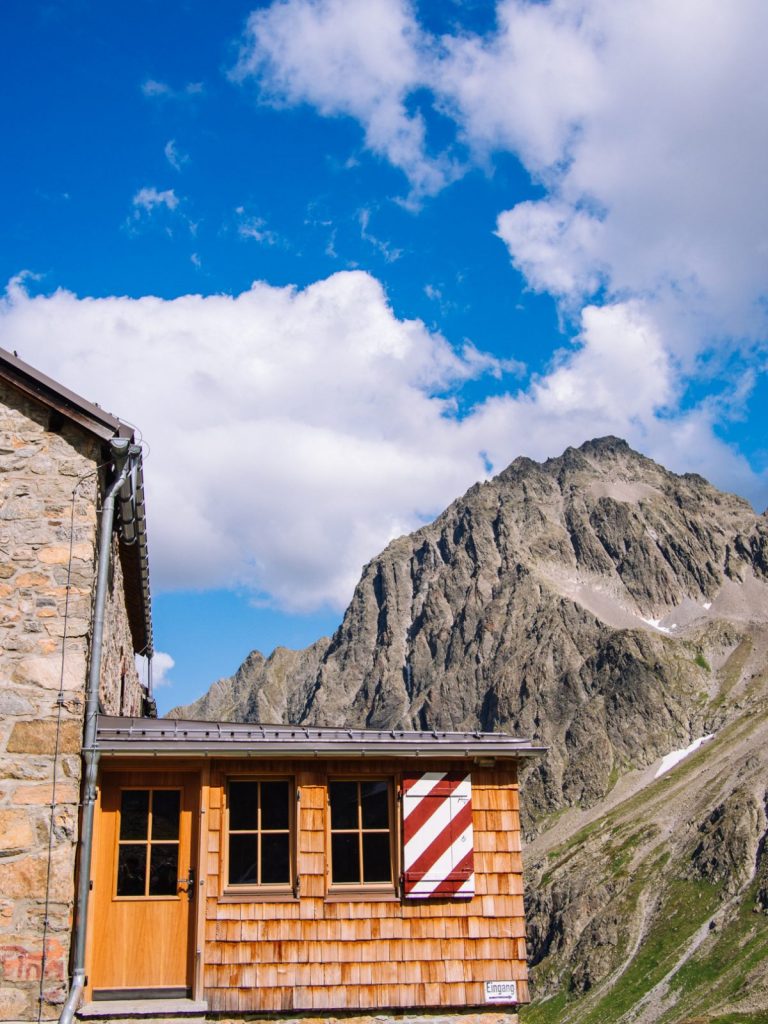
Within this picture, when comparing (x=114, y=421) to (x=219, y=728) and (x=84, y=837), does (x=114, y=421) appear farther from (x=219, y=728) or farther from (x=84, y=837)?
(x=84, y=837)

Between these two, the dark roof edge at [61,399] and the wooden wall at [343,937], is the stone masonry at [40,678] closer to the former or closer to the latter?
the dark roof edge at [61,399]

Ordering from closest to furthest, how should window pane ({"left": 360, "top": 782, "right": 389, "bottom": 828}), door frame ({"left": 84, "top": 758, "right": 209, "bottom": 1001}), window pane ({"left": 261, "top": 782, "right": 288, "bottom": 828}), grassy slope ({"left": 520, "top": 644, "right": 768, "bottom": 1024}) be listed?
door frame ({"left": 84, "top": 758, "right": 209, "bottom": 1001}) < window pane ({"left": 261, "top": 782, "right": 288, "bottom": 828}) < window pane ({"left": 360, "top": 782, "right": 389, "bottom": 828}) < grassy slope ({"left": 520, "top": 644, "right": 768, "bottom": 1024})

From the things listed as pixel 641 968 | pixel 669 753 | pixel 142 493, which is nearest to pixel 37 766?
pixel 142 493

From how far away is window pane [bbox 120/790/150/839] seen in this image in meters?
12.3

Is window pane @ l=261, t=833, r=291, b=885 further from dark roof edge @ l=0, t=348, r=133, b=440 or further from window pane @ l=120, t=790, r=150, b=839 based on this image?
dark roof edge @ l=0, t=348, r=133, b=440

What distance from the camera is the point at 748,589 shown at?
7741 inches

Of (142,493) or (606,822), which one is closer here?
(142,493)

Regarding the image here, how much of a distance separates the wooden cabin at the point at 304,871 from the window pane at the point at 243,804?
0.02 metres

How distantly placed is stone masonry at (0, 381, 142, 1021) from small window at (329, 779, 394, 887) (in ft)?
10.2

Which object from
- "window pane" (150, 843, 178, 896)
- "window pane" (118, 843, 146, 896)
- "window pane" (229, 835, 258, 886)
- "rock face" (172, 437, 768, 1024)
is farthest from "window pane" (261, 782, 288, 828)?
"rock face" (172, 437, 768, 1024)

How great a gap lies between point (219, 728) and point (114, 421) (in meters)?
4.15

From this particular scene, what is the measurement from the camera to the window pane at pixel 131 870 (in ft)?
39.9

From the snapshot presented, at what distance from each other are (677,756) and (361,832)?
14640 centimetres

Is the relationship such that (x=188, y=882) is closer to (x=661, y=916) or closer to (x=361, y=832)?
(x=361, y=832)
